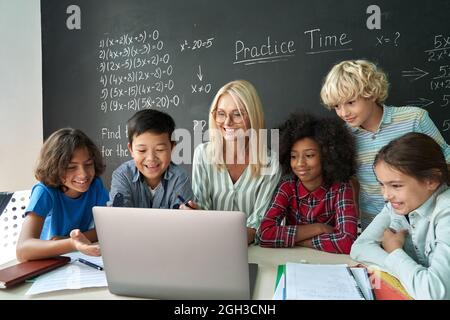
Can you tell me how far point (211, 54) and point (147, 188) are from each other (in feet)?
4.33

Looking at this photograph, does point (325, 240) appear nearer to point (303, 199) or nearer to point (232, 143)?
point (303, 199)

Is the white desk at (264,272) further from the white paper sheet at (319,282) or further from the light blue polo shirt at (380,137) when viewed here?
the light blue polo shirt at (380,137)

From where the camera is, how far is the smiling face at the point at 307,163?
58.9 inches

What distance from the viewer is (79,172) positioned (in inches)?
58.5

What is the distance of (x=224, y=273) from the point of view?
880 millimetres

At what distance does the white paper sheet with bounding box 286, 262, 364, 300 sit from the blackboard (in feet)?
4.86

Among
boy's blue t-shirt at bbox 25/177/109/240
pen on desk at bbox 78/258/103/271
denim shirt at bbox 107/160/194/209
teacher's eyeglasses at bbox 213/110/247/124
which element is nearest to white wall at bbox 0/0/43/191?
boy's blue t-shirt at bbox 25/177/109/240

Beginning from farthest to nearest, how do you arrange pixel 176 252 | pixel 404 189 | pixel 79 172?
1. pixel 79 172
2. pixel 404 189
3. pixel 176 252

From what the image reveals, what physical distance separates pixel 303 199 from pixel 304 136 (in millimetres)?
267

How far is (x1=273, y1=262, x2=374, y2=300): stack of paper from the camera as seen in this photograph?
2.97ft

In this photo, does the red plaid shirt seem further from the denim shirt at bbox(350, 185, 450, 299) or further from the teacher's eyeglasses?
the teacher's eyeglasses

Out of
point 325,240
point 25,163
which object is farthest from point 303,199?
point 25,163

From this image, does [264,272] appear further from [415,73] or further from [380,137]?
[415,73]

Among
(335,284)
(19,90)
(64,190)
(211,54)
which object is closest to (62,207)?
(64,190)
